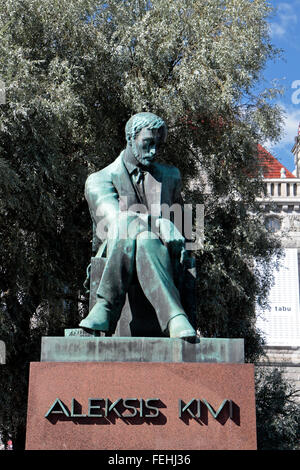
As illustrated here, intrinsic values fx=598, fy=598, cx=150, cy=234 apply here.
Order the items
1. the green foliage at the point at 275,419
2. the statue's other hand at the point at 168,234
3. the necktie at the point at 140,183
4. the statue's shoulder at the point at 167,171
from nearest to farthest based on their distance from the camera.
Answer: the statue's other hand at the point at 168,234 < the necktie at the point at 140,183 < the statue's shoulder at the point at 167,171 < the green foliage at the point at 275,419

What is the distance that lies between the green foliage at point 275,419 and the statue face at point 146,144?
29.9 ft

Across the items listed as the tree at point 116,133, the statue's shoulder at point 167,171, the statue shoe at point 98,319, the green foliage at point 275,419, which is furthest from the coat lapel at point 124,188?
the green foliage at point 275,419

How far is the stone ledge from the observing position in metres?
4.13

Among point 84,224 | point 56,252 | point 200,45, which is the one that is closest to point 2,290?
point 56,252

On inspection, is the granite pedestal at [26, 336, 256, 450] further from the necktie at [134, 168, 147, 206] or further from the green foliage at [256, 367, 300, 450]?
the green foliage at [256, 367, 300, 450]

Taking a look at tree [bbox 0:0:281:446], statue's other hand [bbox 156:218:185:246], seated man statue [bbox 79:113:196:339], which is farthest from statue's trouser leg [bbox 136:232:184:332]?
tree [bbox 0:0:281:446]

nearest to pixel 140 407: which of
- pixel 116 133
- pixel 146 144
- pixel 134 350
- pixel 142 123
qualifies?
pixel 134 350

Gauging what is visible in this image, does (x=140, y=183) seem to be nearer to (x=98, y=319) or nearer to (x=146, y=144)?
(x=146, y=144)

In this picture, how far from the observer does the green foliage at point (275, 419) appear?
12.9 m

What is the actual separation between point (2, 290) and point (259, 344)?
5.95 m

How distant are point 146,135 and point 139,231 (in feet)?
3.30

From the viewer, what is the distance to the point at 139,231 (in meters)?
4.63

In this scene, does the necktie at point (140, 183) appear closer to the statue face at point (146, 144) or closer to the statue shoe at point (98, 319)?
the statue face at point (146, 144)

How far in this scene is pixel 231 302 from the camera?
12.6 m
